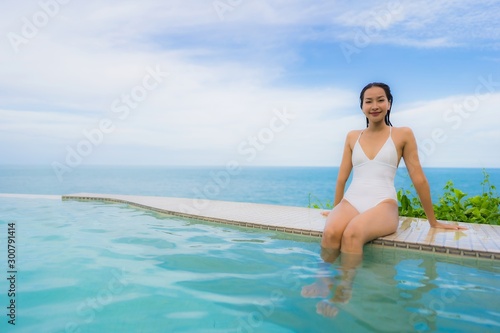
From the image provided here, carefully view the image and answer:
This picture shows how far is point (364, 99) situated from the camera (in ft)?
14.2

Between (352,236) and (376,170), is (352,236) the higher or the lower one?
the lower one

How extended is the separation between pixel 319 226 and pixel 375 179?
4.40ft

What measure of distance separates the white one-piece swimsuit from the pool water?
0.59 metres

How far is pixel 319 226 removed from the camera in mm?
5367

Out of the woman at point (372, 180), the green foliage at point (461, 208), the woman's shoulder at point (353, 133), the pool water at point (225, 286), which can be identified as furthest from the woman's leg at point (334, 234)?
the green foliage at point (461, 208)

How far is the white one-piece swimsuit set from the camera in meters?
4.23

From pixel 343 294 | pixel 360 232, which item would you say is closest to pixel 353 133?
pixel 360 232

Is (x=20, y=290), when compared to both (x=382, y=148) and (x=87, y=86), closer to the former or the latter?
(x=382, y=148)

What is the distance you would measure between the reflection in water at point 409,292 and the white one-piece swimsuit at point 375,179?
24.8 inches

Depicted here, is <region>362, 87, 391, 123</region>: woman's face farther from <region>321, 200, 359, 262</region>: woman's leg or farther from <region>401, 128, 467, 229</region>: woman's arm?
<region>321, 200, 359, 262</region>: woman's leg

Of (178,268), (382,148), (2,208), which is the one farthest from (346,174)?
(2,208)

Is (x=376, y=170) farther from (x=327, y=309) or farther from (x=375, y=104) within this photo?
(x=327, y=309)

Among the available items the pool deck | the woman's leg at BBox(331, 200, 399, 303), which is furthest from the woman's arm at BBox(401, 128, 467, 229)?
the pool deck

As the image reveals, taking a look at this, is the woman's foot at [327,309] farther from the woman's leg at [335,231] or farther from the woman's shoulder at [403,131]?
the woman's shoulder at [403,131]
